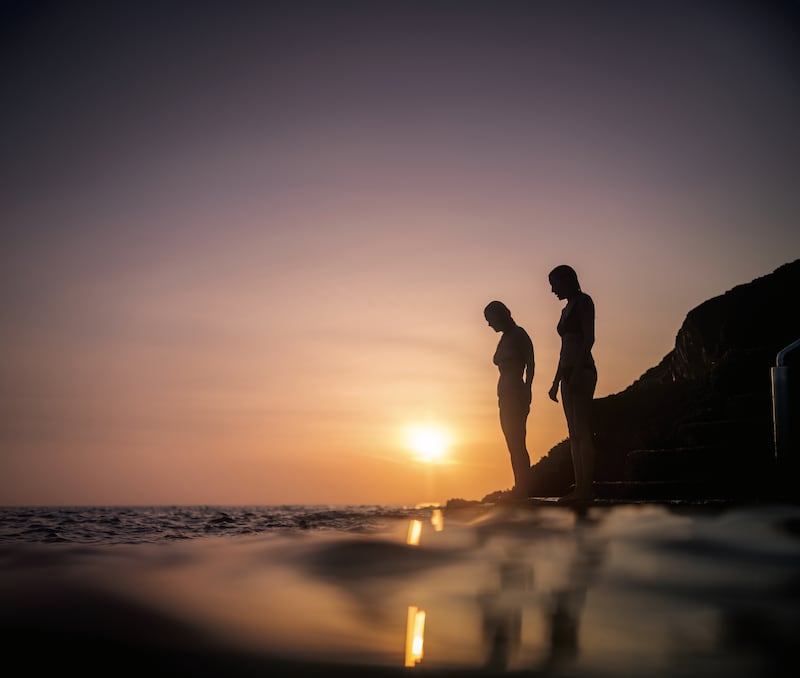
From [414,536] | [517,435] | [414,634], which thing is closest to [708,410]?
[517,435]

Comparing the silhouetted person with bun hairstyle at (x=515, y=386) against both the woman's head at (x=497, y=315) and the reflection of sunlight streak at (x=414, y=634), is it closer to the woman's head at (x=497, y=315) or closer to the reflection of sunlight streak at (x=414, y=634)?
the woman's head at (x=497, y=315)

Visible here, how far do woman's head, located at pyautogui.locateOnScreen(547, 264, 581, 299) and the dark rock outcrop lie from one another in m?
2.54

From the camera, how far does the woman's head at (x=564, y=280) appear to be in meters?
7.56

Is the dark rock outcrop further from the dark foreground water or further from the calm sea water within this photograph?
the dark foreground water

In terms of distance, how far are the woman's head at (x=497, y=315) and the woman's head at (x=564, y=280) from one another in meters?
1.13

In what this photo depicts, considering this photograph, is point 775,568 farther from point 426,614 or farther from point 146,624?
point 146,624

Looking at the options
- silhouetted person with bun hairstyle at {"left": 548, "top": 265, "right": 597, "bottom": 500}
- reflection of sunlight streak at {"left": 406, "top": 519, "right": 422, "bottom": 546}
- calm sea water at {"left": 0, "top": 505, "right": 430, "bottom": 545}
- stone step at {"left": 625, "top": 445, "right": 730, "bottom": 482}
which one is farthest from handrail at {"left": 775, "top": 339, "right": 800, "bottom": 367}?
calm sea water at {"left": 0, "top": 505, "right": 430, "bottom": 545}

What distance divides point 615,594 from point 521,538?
1892mm

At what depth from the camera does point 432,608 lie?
2.23 meters

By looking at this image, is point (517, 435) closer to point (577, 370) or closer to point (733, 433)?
point (577, 370)

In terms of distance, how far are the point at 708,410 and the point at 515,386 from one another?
4024mm

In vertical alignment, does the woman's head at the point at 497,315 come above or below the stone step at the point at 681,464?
above

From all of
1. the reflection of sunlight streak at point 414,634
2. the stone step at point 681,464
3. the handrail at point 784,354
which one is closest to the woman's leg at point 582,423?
the stone step at point 681,464

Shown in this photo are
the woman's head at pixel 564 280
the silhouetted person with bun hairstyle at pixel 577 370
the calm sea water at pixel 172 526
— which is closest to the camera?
the calm sea water at pixel 172 526
